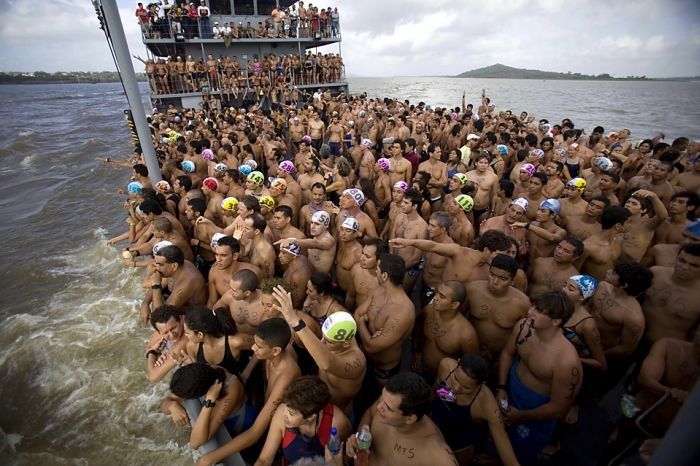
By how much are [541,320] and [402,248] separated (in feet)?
7.31

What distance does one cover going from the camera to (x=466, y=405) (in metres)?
2.47

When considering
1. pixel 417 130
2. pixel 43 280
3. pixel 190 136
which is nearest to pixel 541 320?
pixel 417 130

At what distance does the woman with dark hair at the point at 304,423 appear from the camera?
2092 millimetres

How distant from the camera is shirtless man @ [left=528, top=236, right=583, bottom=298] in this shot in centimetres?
364

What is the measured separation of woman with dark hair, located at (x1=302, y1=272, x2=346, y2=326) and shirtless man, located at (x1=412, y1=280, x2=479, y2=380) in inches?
36.9

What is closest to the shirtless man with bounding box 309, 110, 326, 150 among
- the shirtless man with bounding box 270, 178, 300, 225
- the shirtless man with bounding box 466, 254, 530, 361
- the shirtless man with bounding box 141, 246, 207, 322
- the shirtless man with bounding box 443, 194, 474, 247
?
the shirtless man with bounding box 270, 178, 300, 225

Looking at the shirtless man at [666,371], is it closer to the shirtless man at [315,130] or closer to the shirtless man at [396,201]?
the shirtless man at [396,201]

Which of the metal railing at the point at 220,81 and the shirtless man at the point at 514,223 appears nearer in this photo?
the shirtless man at the point at 514,223

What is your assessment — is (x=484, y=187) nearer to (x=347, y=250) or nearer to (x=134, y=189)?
(x=347, y=250)

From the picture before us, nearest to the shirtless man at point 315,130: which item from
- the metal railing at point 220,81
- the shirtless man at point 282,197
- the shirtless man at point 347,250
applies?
the shirtless man at point 282,197

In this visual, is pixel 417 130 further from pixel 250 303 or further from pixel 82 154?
pixel 82 154

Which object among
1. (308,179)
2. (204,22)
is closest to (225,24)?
(204,22)

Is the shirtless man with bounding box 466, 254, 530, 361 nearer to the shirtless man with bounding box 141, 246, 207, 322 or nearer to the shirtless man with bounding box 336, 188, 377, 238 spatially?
the shirtless man with bounding box 336, 188, 377, 238

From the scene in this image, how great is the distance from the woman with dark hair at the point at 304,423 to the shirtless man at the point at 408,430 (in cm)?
28
